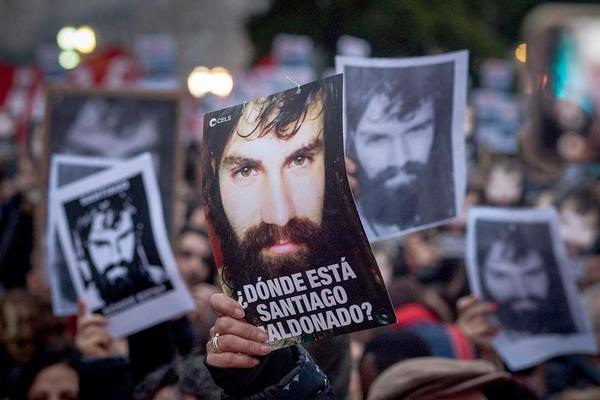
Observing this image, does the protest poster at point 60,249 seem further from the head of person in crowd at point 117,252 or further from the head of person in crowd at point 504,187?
the head of person in crowd at point 504,187

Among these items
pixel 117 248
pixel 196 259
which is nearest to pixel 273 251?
pixel 117 248

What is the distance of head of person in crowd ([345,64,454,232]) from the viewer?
10.2 ft

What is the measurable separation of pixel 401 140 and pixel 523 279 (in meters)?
1.38

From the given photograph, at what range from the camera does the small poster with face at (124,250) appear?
376cm

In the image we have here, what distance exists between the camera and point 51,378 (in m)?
3.79

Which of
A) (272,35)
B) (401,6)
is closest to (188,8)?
(272,35)

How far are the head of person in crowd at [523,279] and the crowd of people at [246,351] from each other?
0.10 metres

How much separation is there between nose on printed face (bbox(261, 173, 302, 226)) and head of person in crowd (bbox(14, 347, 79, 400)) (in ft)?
5.33

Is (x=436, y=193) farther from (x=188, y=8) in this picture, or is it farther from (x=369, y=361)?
(x=188, y=8)

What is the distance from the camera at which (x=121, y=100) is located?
5.55m

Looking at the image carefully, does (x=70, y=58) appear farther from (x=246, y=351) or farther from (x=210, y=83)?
(x=246, y=351)

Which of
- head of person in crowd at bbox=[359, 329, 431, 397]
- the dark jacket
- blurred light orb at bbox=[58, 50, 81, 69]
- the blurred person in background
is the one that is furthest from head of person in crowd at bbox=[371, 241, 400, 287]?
blurred light orb at bbox=[58, 50, 81, 69]

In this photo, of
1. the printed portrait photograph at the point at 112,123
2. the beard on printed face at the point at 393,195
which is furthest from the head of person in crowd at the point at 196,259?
the beard on printed face at the point at 393,195

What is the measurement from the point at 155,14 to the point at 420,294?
1101 inches
